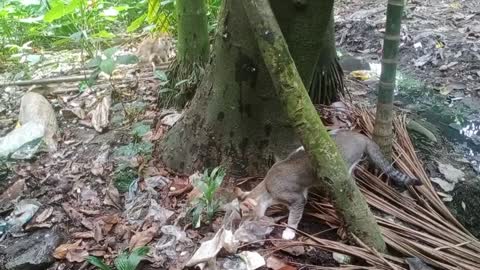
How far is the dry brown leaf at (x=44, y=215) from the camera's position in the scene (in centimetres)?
287

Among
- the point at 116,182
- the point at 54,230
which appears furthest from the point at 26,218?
the point at 116,182

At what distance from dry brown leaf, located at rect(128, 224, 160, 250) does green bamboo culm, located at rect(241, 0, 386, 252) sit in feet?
3.15

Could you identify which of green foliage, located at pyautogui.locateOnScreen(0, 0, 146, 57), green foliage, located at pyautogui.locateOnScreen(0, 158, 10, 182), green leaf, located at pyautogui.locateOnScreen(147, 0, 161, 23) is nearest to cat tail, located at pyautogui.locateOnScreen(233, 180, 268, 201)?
green foliage, located at pyautogui.locateOnScreen(0, 158, 10, 182)

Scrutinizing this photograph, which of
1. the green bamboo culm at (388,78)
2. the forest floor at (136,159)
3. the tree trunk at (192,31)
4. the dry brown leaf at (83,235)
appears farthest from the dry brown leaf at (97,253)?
the tree trunk at (192,31)

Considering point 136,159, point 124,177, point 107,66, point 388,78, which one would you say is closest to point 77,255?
point 124,177

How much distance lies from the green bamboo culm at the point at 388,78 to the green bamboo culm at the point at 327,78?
101cm

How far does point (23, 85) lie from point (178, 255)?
2.84 meters

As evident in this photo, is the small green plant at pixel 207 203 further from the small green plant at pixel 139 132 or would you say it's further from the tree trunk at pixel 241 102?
the small green plant at pixel 139 132

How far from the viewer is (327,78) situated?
3.85 meters

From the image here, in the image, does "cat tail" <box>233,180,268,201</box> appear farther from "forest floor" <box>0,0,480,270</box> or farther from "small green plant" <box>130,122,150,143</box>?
"small green plant" <box>130,122,150,143</box>

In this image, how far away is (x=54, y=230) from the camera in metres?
2.76

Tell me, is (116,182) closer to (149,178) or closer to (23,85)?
(149,178)

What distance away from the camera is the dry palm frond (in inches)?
88.5

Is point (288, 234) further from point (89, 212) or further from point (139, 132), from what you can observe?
point (139, 132)
